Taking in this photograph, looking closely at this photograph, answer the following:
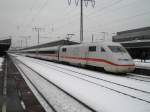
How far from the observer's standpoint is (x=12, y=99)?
29.0ft

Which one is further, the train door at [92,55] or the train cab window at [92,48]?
the train cab window at [92,48]

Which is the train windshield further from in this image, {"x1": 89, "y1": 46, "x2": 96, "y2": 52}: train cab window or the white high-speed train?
{"x1": 89, "y1": 46, "x2": 96, "y2": 52}: train cab window

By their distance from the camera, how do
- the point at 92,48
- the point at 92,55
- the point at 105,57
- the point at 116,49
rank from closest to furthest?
the point at 105,57 → the point at 116,49 → the point at 92,55 → the point at 92,48

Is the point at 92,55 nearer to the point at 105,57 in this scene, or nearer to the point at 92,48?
the point at 92,48

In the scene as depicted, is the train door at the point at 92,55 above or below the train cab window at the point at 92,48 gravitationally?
below

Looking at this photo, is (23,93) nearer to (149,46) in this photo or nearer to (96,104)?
(96,104)

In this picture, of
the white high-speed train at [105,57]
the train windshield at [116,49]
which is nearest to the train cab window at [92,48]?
the white high-speed train at [105,57]

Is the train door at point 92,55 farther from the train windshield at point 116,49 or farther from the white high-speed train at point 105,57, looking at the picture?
the train windshield at point 116,49

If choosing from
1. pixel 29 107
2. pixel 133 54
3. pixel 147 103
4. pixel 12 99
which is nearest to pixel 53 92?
pixel 12 99

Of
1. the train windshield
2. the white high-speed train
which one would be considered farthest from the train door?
the train windshield

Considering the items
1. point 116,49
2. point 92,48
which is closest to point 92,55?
point 92,48

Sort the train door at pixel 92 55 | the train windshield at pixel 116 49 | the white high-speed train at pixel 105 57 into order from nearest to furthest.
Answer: the white high-speed train at pixel 105 57, the train windshield at pixel 116 49, the train door at pixel 92 55

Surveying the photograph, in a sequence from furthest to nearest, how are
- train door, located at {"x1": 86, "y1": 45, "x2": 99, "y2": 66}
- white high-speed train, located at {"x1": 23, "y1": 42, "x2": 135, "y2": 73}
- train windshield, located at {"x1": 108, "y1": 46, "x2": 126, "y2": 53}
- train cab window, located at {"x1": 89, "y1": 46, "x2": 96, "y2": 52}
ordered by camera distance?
train cab window, located at {"x1": 89, "y1": 46, "x2": 96, "y2": 52} < train door, located at {"x1": 86, "y1": 45, "x2": 99, "y2": 66} < train windshield, located at {"x1": 108, "y1": 46, "x2": 126, "y2": 53} < white high-speed train, located at {"x1": 23, "y1": 42, "x2": 135, "y2": 73}

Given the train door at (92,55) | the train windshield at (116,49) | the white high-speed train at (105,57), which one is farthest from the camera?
the train door at (92,55)
